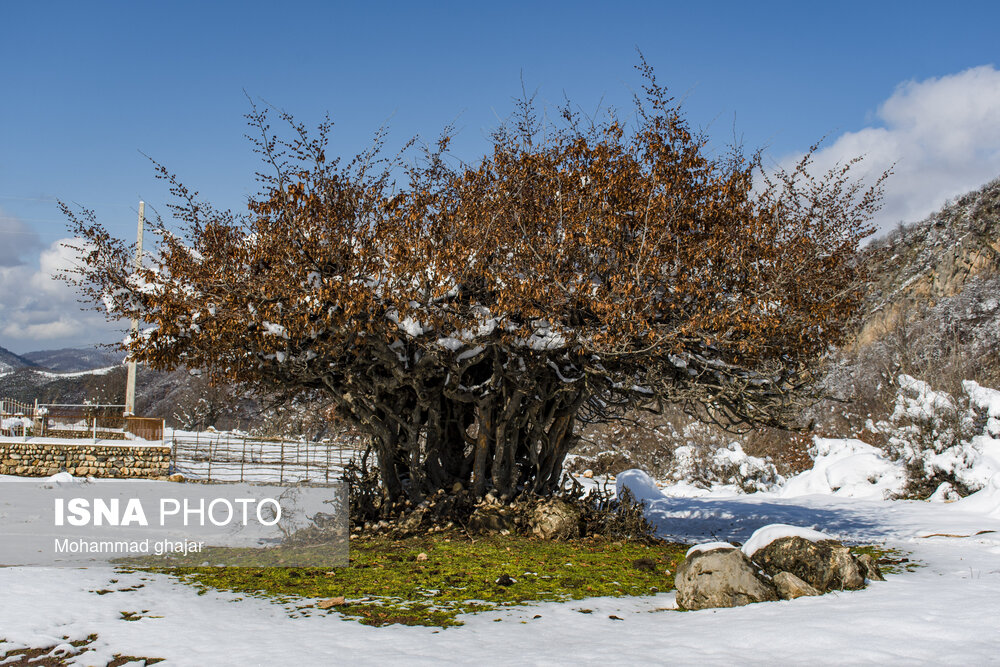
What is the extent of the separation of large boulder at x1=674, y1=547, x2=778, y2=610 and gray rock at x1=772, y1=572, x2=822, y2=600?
0.19ft

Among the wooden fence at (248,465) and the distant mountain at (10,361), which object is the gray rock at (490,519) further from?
the distant mountain at (10,361)

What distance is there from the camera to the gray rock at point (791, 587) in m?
5.56

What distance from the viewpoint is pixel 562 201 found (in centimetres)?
790

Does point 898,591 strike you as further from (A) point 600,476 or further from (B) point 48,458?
(B) point 48,458

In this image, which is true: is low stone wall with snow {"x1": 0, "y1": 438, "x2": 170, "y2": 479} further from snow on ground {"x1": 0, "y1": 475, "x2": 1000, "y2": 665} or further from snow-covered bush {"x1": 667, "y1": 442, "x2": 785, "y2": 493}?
snow on ground {"x1": 0, "y1": 475, "x2": 1000, "y2": 665}

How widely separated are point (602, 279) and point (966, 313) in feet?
97.5

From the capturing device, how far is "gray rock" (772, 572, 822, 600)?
5562 mm

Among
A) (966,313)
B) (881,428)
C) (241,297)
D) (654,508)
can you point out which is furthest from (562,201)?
(966,313)

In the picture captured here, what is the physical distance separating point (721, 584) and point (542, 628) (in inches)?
63.3

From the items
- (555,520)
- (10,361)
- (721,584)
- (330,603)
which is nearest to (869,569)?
(721,584)

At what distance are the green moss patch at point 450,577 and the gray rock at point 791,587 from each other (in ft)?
3.69

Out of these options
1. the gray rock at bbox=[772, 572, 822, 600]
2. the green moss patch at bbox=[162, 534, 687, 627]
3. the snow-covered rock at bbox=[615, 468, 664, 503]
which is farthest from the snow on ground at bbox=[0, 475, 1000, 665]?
the snow-covered rock at bbox=[615, 468, 664, 503]

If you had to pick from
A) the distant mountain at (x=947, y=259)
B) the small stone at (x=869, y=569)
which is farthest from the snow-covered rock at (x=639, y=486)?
the distant mountain at (x=947, y=259)

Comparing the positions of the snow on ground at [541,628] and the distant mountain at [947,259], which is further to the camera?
the distant mountain at [947,259]
